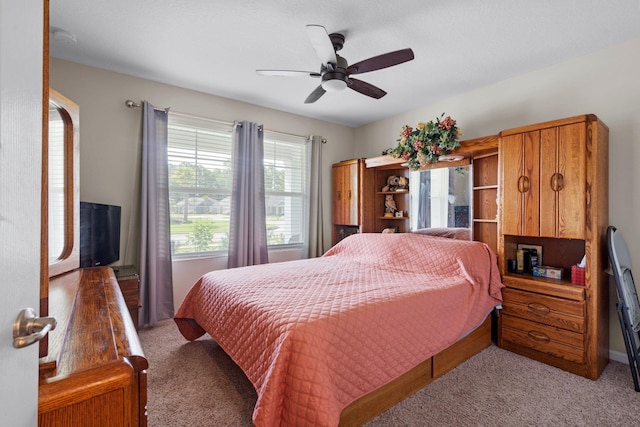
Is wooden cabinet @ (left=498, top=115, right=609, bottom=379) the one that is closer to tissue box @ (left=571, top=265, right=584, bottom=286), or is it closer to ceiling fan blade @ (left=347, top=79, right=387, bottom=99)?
tissue box @ (left=571, top=265, right=584, bottom=286)

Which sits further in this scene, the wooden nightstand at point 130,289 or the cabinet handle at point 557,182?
the wooden nightstand at point 130,289

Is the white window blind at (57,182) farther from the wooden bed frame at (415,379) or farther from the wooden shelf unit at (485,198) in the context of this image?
the wooden shelf unit at (485,198)

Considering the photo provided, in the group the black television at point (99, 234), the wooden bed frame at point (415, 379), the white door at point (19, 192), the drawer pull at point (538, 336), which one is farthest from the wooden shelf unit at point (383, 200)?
the white door at point (19, 192)

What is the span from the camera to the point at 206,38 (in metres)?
2.34

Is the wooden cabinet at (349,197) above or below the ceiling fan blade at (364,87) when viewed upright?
below

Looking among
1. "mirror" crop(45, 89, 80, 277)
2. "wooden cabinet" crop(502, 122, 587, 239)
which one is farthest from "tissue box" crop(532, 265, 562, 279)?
"mirror" crop(45, 89, 80, 277)

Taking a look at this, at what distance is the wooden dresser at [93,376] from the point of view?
0.70 meters

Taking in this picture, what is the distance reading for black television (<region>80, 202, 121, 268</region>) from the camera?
8.00ft

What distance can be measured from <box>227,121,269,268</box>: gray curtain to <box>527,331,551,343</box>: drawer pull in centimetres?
280

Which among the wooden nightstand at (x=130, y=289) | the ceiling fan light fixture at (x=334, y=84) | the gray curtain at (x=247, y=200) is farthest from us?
the gray curtain at (x=247, y=200)

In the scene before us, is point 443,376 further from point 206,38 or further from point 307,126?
point 307,126

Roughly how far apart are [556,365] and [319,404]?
2108mm

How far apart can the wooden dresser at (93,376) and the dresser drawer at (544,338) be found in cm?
273

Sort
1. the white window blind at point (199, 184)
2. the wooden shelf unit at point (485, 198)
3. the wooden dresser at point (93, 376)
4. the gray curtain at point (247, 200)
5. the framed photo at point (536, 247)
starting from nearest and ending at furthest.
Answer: the wooden dresser at point (93, 376), the framed photo at point (536, 247), the wooden shelf unit at point (485, 198), the white window blind at point (199, 184), the gray curtain at point (247, 200)
